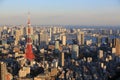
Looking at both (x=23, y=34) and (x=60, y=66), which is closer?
(x=60, y=66)

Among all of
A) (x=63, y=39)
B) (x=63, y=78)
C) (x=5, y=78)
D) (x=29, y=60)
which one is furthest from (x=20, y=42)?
(x=5, y=78)

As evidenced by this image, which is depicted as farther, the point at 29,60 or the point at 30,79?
the point at 29,60

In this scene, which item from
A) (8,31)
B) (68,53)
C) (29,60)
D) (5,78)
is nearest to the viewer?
(5,78)

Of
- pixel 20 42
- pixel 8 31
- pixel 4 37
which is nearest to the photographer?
pixel 20 42

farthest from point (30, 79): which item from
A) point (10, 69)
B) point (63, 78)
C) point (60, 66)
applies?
point (60, 66)

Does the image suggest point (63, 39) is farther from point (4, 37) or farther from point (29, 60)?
point (29, 60)

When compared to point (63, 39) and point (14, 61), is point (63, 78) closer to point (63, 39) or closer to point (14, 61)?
point (14, 61)

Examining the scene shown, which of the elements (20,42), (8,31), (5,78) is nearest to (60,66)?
(5,78)

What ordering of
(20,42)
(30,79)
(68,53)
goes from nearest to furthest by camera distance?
(30,79)
(68,53)
(20,42)

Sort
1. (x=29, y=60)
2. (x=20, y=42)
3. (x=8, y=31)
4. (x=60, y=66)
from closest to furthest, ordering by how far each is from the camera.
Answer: (x=60, y=66) → (x=29, y=60) → (x=20, y=42) → (x=8, y=31)
